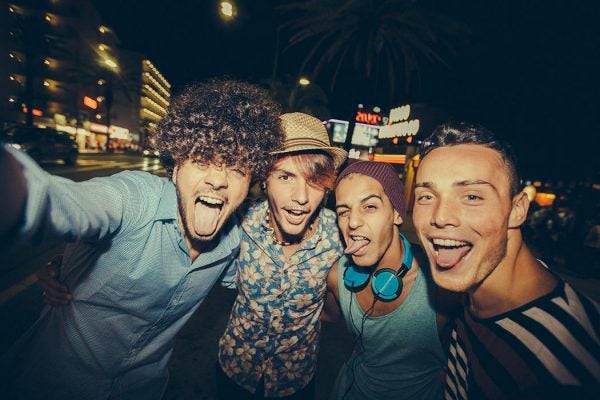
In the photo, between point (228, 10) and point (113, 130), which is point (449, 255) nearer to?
point (228, 10)

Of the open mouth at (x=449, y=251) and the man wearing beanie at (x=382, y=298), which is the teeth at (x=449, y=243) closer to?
the open mouth at (x=449, y=251)

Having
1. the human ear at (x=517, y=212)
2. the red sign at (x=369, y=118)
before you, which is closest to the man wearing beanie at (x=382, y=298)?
the human ear at (x=517, y=212)

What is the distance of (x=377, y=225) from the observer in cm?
220

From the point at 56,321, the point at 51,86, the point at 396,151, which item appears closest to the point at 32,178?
the point at 56,321

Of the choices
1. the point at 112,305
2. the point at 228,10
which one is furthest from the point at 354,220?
the point at 228,10

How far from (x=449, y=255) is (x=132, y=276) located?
187 cm

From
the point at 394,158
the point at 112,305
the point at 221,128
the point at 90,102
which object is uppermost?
the point at 90,102

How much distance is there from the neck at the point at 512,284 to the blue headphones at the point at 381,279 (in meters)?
0.54

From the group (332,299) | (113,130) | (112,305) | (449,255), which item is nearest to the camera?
(112,305)

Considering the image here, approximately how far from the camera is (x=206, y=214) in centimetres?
180

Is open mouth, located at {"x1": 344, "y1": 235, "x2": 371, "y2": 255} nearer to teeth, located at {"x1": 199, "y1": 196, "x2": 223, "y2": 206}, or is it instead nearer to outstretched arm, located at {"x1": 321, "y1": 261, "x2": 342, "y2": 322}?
outstretched arm, located at {"x1": 321, "y1": 261, "x2": 342, "y2": 322}

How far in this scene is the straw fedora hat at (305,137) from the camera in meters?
2.39

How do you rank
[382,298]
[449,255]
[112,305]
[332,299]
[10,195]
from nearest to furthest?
[10,195], [112,305], [449,255], [382,298], [332,299]

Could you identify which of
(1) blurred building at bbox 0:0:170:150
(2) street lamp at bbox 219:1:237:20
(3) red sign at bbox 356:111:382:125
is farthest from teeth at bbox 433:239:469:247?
(1) blurred building at bbox 0:0:170:150
